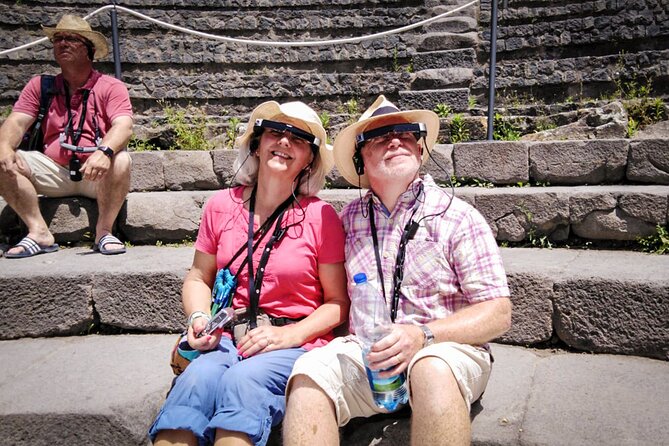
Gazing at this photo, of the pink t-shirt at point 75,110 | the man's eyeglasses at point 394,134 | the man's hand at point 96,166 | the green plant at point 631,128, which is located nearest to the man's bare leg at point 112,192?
the man's hand at point 96,166

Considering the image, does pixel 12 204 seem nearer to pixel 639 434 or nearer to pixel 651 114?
pixel 639 434

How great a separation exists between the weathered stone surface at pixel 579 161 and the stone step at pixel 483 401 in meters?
1.64

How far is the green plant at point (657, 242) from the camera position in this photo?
10.3 feet

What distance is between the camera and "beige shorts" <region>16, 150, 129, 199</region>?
3855 millimetres

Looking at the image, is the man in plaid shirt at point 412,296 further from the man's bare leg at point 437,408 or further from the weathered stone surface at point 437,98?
the weathered stone surface at point 437,98

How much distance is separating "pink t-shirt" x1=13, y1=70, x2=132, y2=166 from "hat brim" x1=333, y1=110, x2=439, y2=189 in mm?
2217

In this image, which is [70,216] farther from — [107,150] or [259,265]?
[259,265]

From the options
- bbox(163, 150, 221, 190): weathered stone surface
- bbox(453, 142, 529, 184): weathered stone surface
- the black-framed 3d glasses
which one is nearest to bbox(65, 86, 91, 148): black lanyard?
bbox(163, 150, 221, 190): weathered stone surface

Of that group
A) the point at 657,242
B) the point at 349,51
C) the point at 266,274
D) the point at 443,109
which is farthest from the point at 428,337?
the point at 349,51

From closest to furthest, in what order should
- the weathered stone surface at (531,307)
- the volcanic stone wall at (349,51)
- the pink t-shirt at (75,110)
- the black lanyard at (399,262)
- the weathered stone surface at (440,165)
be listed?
the black lanyard at (399,262) → the weathered stone surface at (531,307) → the pink t-shirt at (75,110) → the weathered stone surface at (440,165) → the volcanic stone wall at (349,51)

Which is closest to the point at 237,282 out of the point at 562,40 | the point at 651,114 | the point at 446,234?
the point at 446,234

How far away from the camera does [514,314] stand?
2795 millimetres

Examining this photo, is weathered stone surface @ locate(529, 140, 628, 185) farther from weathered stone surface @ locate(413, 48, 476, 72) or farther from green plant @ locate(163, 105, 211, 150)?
green plant @ locate(163, 105, 211, 150)

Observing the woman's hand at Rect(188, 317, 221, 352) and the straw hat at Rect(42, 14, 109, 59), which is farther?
the straw hat at Rect(42, 14, 109, 59)
